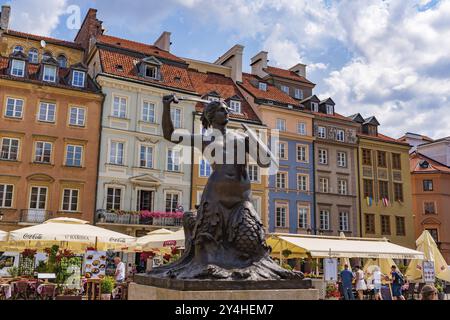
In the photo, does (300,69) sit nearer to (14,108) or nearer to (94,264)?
(14,108)

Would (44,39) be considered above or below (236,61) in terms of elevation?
below

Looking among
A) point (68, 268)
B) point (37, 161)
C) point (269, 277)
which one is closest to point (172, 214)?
point (37, 161)

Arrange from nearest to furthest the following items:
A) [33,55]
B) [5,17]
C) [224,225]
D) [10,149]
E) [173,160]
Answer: [224,225]
[10,149]
[173,160]
[5,17]
[33,55]

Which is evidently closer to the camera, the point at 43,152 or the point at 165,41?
the point at 43,152

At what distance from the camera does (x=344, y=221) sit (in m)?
38.4

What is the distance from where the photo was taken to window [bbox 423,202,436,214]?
44.4 m

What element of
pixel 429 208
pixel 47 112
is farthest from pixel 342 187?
pixel 47 112

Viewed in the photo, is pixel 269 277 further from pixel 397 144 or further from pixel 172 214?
pixel 397 144

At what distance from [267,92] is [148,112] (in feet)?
38.5

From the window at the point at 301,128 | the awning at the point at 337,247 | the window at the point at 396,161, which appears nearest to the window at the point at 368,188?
the window at the point at 396,161

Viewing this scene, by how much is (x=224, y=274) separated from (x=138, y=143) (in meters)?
27.1

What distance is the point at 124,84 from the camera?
102 ft

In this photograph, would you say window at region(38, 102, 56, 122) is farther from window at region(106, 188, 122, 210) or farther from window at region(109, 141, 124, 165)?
window at region(106, 188, 122, 210)
